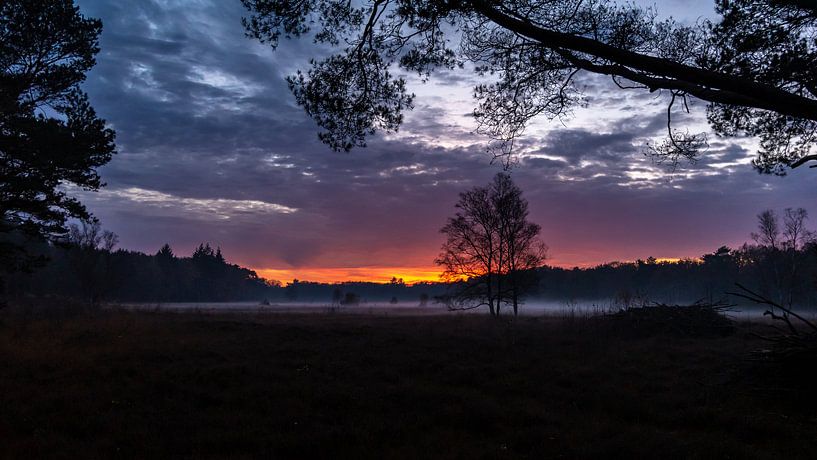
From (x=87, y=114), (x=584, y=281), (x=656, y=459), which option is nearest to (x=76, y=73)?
(x=87, y=114)

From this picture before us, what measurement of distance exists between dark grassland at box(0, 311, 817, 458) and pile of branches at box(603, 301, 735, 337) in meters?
4.45

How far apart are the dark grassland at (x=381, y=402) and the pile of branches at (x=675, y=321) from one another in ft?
14.6

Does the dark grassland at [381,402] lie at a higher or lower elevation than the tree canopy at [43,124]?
lower

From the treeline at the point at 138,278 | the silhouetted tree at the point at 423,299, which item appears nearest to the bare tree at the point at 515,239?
the treeline at the point at 138,278

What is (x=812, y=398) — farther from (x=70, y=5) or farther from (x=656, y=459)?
(x=70, y=5)

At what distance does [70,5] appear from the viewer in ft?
61.1

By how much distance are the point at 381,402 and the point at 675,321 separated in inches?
768

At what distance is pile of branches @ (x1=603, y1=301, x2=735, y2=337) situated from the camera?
72.9ft

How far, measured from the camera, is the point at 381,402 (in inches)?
382

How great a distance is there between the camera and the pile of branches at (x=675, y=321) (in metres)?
22.2

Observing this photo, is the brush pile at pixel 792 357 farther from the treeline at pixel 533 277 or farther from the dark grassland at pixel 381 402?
the treeline at pixel 533 277

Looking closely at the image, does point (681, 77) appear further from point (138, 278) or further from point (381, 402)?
point (138, 278)

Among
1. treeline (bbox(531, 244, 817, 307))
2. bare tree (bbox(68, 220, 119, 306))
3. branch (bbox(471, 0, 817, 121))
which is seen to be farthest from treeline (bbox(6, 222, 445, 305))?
treeline (bbox(531, 244, 817, 307))

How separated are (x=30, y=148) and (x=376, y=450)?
64.8 ft
